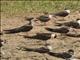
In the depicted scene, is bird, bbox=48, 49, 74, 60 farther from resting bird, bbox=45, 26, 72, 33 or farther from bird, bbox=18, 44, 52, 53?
resting bird, bbox=45, 26, 72, 33

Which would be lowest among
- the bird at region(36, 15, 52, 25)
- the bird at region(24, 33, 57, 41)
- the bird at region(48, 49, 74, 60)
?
the bird at region(48, 49, 74, 60)

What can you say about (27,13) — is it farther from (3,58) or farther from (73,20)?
(3,58)

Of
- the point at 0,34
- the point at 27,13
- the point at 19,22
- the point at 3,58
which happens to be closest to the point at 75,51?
the point at 3,58

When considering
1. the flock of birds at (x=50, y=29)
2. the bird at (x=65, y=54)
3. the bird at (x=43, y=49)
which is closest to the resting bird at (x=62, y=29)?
the flock of birds at (x=50, y=29)

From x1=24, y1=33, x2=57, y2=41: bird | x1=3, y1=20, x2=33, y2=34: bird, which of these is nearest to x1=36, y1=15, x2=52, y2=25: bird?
x1=3, y1=20, x2=33, y2=34: bird

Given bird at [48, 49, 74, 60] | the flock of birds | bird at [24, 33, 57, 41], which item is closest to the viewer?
bird at [48, 49, 74, 60]

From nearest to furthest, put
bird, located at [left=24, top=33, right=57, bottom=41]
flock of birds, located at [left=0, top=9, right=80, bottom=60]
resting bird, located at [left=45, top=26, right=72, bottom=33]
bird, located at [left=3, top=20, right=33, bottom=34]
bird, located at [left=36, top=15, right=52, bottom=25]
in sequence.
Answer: flock of birds, located at [left=0, top=9, right=80, bottom=60], bird, located at [left=24, top=33, right=57, bottom=41], resting bird, located at [left=45, top=26, right=72, bottom=33], bird, located at [left=3, top=20, right=33, bottom=34], bird, located at [left=36, top=15, right=52, bottom=25]

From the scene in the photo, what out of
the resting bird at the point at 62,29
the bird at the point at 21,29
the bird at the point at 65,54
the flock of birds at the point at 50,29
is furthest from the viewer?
the bird at the point at 21,29

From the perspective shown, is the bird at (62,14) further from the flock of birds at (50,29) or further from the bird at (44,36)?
the bird at (44,36)

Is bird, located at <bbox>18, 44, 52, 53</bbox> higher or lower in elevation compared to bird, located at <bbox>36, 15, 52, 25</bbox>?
lower

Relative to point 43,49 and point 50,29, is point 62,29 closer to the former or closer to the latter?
point 50,29

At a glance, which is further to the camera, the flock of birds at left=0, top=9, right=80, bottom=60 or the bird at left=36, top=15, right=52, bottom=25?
the bird at left=36, top=15, right=52, bottom=25

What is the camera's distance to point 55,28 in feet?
27.2

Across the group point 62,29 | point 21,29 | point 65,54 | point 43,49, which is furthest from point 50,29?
point 65,54
